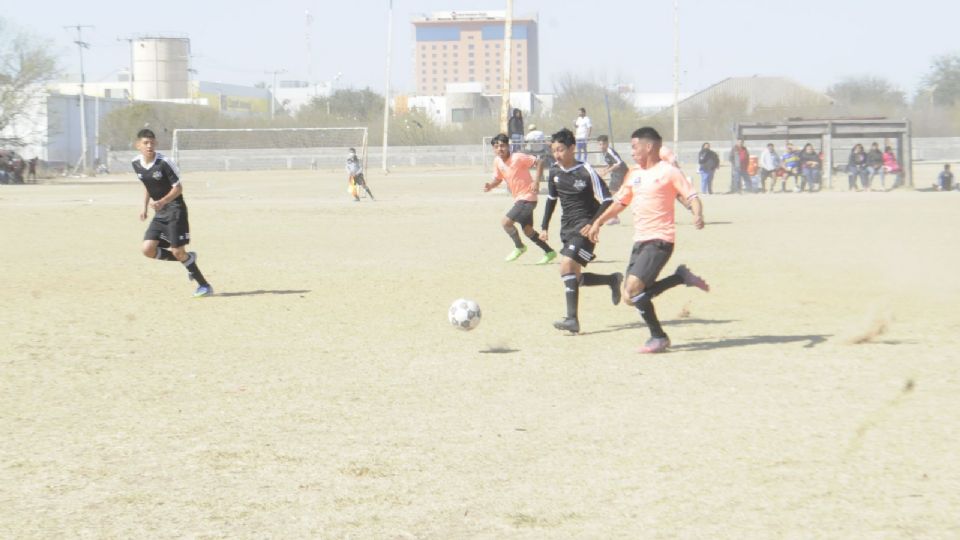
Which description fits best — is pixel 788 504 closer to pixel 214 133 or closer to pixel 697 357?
pixel 697 357

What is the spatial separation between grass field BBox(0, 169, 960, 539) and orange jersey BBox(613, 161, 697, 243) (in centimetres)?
95

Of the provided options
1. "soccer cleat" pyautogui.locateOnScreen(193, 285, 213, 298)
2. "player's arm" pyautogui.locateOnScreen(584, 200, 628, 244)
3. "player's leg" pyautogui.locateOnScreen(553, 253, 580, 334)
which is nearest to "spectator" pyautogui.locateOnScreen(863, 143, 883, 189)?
"soccer cleat" pyautogui.locateOnScreen(193, 285, 213, 298)

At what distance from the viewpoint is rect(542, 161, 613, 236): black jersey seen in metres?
11.5

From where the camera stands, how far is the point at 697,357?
951 cm

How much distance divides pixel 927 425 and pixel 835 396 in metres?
0.94

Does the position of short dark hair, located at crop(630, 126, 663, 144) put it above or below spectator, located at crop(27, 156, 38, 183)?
below

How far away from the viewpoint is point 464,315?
1052cm

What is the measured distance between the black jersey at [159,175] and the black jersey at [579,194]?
168 inches

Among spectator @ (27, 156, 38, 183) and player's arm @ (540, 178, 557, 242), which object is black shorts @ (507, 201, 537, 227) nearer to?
player's arm @ (540, 178, 557, 242)

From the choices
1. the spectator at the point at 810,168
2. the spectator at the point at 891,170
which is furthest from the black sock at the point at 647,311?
the spectator at the point at 891,170

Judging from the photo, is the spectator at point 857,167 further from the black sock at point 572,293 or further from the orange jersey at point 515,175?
the black sock at point 572,293

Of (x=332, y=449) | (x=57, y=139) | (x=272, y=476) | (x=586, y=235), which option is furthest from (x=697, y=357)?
(x=57, y=139)

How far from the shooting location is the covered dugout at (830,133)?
36.7m

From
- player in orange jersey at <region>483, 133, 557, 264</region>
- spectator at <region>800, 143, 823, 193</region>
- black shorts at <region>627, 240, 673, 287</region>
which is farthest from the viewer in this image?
spectator at <region>800, 143, 823, 193</region>
